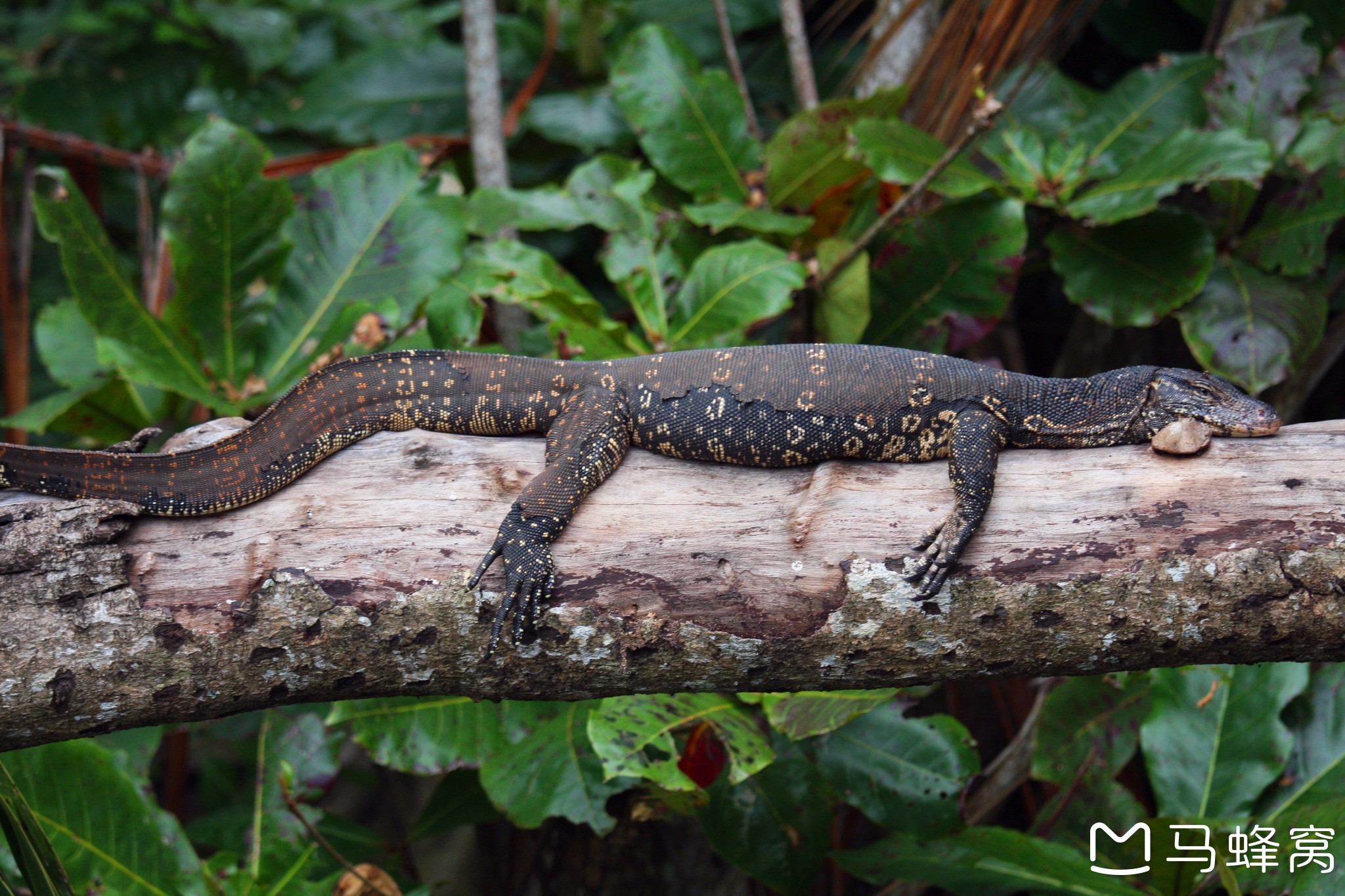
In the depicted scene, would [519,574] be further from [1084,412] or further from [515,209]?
[515,209]

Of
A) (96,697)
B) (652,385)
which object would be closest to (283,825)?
(96,697)

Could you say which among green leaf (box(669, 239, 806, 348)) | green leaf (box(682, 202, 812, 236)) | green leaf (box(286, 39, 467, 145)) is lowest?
green leaf (box(669, 239, 806, 348))

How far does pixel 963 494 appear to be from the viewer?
3.06 meters

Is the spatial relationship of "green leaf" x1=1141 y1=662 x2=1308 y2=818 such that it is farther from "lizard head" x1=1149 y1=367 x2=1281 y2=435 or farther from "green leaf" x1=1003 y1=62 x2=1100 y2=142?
"green leaf" x1=1003 y1=62 x2=1100 y2=142

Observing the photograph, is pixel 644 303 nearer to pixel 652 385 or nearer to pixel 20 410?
pixel 652 385

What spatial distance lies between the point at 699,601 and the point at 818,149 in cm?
309

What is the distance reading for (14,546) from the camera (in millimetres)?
2889

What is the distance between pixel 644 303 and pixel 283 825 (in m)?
2.85

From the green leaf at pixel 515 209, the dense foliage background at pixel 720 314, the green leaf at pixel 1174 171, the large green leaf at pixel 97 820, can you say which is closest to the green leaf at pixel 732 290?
the dense foliage background at pixel 720 314

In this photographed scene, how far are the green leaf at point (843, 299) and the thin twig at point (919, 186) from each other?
0.11 feet

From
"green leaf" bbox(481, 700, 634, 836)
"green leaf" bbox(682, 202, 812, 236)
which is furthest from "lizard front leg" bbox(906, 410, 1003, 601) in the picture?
"green leaf" bbox(682, 202, 812, 236)

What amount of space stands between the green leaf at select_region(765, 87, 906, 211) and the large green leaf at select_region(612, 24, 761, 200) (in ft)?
0.77

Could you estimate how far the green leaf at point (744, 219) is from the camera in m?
4.83

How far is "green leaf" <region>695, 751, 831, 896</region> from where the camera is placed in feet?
13.4
